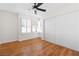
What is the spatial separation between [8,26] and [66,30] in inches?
147

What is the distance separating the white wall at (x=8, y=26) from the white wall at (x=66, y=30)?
2.66 metres

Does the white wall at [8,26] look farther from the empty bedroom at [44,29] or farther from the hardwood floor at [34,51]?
the hardwood floor at [34,51]

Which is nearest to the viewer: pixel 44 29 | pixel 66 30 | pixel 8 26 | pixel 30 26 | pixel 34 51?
pixel 34 51

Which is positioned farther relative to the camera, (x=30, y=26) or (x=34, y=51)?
(x=30, y=26)

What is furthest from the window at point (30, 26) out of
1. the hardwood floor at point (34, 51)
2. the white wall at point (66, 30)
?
the hardwood floor at point (34, 51)

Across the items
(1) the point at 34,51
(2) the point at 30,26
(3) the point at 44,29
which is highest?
(2) the point at 30,26

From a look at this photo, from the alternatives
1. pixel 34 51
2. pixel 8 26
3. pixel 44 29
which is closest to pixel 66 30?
pixel 34 51

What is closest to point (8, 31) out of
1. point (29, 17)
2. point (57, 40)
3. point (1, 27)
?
point (1, 27)

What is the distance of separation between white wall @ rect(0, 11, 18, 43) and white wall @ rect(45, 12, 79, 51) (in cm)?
266

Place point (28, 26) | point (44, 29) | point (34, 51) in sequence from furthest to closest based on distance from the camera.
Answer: point (28, 26), point (44, 29), point (34, 51)

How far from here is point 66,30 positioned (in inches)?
152

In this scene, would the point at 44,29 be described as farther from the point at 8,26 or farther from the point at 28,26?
the point at 8,26

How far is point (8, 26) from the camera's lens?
4988mm

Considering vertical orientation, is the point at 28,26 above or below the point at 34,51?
above
